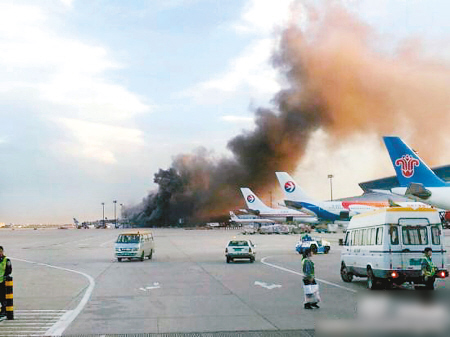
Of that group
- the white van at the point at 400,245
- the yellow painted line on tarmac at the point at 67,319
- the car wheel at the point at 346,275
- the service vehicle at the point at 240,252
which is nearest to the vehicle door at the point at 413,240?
the white van at the point at 400,245

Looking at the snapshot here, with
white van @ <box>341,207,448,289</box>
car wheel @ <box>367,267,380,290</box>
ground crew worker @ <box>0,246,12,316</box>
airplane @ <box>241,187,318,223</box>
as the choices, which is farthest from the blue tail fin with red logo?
airplane @ <box>241,187,318,223</box>

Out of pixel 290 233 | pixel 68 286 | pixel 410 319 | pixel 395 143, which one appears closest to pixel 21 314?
pixel 68 286

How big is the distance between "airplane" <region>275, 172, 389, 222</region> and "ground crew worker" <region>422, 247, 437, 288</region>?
2613 inches

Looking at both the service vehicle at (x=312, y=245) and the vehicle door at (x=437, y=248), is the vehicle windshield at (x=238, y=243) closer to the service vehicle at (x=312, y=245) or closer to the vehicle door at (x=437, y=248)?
the service vehicle at (x=312, y=245)

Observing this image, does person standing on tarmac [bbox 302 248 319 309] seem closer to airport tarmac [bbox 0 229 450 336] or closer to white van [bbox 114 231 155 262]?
airport tarmac [bbox 0 229 450 336]

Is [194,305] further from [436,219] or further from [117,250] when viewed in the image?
[117,250]

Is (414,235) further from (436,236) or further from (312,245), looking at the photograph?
(312,245)

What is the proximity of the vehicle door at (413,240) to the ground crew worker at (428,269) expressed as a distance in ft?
2.17

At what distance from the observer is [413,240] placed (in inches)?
752

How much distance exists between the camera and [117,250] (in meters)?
37.4

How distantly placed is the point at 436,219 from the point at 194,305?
28.3 ft

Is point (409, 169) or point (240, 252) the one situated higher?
point (409, 169)

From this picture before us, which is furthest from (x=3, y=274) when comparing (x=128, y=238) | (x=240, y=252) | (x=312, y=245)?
(x=312, y=245)

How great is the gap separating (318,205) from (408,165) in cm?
5513
